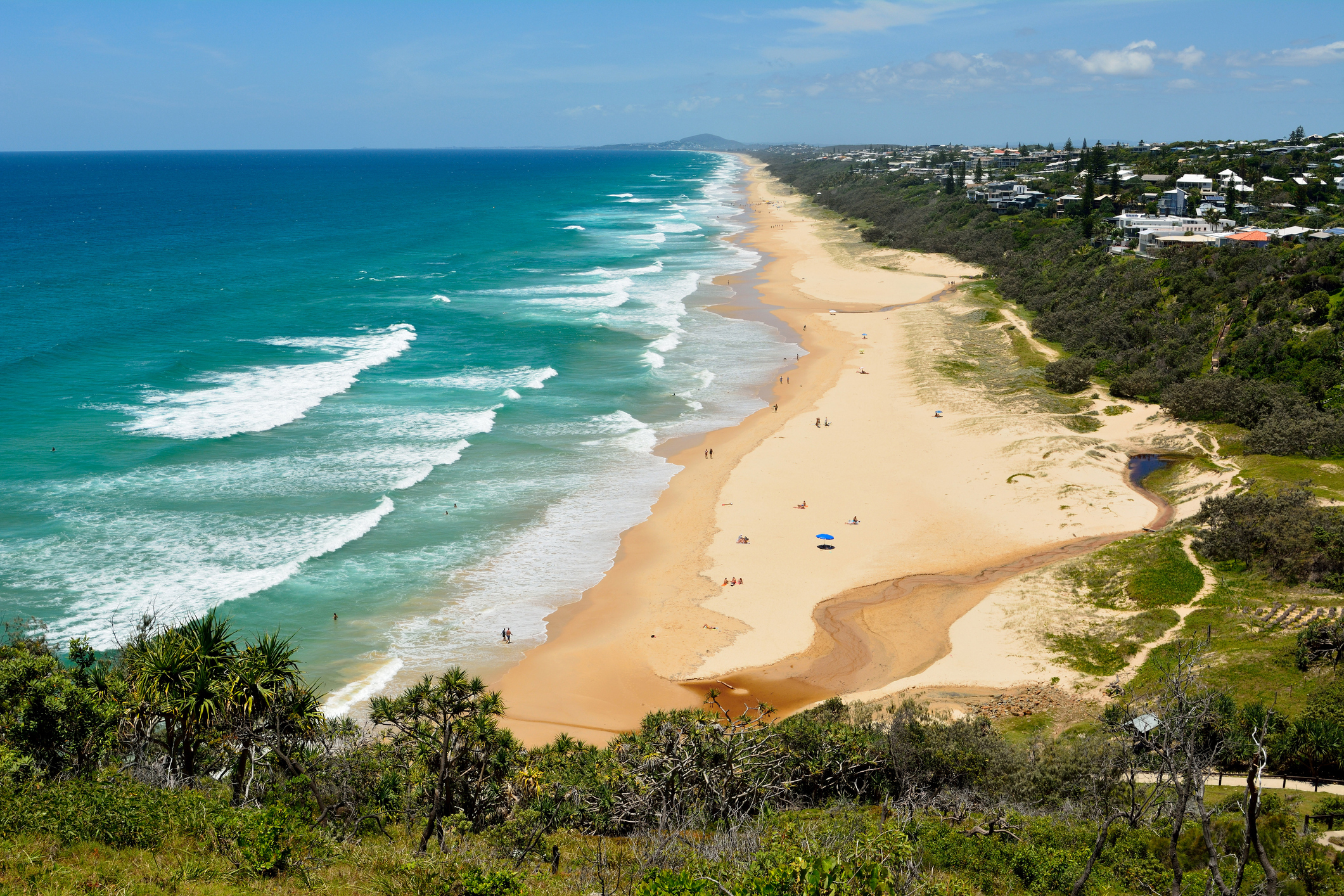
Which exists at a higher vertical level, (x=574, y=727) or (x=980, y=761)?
(x=980, y=761)

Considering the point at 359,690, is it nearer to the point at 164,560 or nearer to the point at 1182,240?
the point at 164,560

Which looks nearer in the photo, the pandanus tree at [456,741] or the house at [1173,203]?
the pandanus tree at [456,741]

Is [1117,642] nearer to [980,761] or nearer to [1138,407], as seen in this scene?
[980,761]

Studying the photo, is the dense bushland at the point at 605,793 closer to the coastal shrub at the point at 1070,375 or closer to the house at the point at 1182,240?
the coastal shrub at the point at 1070,375

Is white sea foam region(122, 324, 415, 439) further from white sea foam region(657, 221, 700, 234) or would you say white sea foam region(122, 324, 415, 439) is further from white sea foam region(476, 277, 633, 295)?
white sea foam region(657, 221, 700, 234)

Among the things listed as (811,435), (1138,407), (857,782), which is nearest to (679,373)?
(811,435)

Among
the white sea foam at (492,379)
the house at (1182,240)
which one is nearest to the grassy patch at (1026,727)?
the white sea foam at (492,379)
